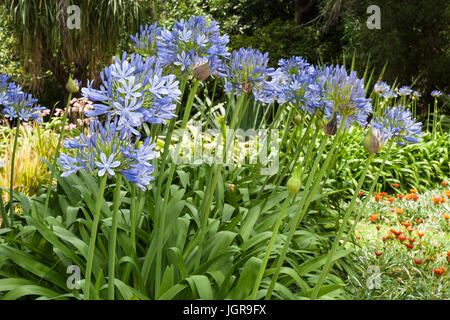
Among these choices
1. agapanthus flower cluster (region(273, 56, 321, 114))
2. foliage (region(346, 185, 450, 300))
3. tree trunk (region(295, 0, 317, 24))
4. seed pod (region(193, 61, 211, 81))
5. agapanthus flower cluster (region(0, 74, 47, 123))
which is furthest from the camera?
tree trunk (region(295, 0, 317, 24))

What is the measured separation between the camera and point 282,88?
6.49 feet

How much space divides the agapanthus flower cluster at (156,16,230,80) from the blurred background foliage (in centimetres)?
394

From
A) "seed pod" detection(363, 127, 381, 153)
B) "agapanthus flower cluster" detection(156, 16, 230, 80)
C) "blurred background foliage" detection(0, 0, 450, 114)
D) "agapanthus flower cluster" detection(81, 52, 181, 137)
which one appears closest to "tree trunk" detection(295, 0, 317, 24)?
"blurred background foliage" detection(0, 0, 450, 114)

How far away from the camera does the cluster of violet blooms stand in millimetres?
1019

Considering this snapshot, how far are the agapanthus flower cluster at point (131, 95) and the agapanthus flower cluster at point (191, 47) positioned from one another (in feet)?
1.24

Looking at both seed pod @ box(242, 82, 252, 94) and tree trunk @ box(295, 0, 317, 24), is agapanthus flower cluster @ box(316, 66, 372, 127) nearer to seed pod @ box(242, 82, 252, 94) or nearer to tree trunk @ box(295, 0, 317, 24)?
seed pod @ box(242, 82, 252, 94)

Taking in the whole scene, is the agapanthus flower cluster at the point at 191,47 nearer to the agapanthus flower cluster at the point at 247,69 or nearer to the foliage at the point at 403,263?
the agapanthus flower cluster at the point at 247,69

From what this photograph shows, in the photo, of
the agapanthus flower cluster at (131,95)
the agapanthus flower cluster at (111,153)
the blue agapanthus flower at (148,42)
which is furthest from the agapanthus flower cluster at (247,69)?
the agapanthus flower cluster at (111,153)

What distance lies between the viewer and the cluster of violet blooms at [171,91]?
1.02 m

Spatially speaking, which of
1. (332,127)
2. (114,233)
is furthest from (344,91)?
(114,233)
